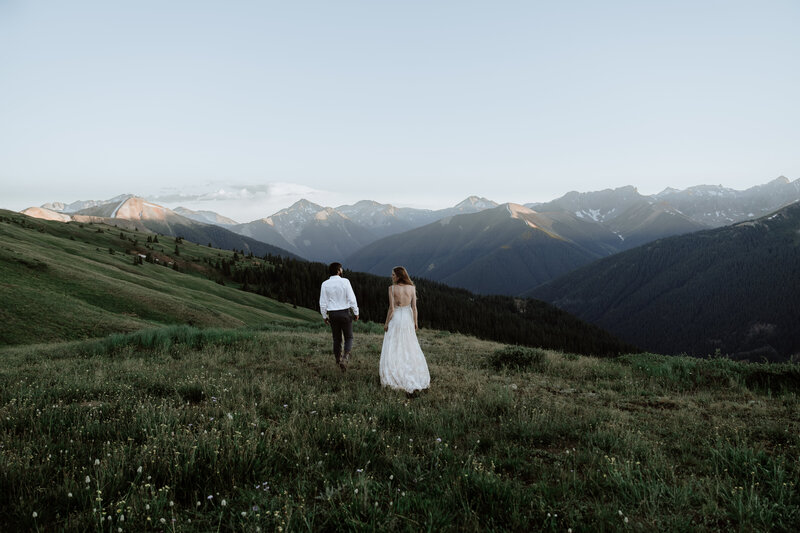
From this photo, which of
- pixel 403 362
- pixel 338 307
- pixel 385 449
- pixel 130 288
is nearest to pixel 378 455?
pixel 385 449

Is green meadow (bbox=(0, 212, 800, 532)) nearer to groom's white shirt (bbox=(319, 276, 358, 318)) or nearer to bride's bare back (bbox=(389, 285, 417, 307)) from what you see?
groom's white shirt (bbox=(319, 276, 358, 318))

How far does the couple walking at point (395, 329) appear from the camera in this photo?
9.53 meters

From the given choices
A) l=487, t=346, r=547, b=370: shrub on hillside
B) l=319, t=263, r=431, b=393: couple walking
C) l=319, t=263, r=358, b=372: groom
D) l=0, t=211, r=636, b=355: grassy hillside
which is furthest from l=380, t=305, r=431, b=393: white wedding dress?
l=0, t=211, r=636, b=355: grassy hillside

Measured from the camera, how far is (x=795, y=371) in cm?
1070

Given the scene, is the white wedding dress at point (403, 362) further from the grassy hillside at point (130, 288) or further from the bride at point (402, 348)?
the grassy hillside at point (130, 288)

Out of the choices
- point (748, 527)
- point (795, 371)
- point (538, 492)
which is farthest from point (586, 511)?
point (795, 371)

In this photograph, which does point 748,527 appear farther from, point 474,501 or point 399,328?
point 399,328

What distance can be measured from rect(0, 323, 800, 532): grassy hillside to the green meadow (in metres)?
0.03

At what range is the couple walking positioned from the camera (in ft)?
31.3

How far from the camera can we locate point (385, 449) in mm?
5336

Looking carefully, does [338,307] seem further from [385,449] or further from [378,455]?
[378,455]

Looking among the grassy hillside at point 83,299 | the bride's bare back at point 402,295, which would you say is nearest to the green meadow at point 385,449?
the bride's bare back at point 402,295

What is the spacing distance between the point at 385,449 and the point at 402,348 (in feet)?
14.8

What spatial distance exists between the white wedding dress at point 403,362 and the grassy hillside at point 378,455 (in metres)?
0.55
